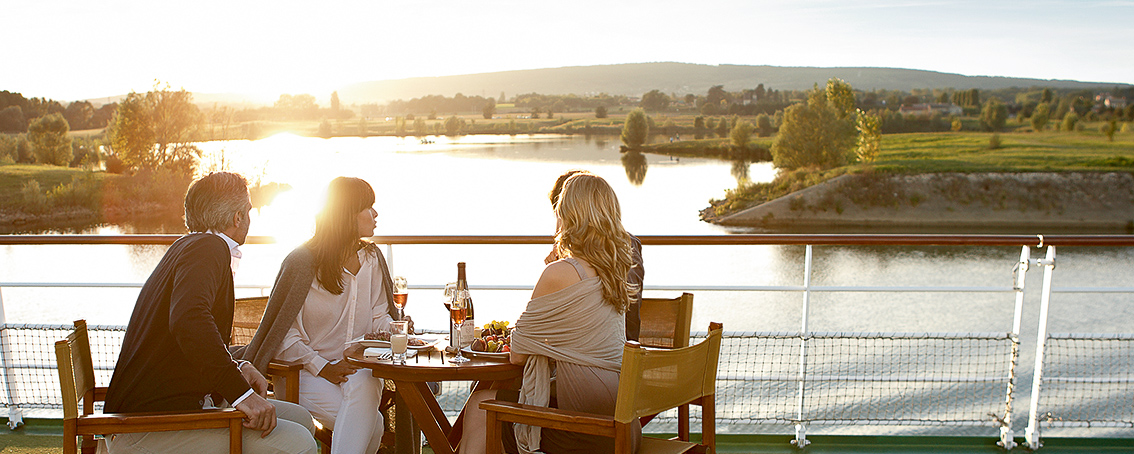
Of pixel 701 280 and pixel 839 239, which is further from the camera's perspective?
pixel 701 280

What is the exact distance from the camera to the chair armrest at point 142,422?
1.42 meters

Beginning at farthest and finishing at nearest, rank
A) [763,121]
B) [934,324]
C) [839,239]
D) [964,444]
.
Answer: [763,121] → [934,324] → [964,444] → [839,239]

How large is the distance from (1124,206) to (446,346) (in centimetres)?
5920

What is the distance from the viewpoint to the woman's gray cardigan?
1.95 metres

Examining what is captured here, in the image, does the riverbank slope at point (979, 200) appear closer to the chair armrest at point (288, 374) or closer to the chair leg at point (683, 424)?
the chair leg at point (683, 424)

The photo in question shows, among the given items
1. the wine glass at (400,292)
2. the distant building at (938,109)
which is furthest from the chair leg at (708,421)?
the distant building at (938,109)

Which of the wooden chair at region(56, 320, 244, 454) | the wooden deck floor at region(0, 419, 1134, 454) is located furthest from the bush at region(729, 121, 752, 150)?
the wooden chair at region(56, 320, 244, 454)

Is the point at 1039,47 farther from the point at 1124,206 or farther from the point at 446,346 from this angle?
the point at 446,346

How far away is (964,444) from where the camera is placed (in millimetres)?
2787

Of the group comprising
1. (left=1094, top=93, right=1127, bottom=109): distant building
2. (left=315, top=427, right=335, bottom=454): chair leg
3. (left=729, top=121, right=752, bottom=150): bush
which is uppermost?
(left=1094, top=93, right=1127, bottom=109): distant building

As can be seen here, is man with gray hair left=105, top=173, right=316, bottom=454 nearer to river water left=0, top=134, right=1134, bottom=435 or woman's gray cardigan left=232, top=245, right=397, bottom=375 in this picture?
woman's gray cardigan left=232, top=245, right=397, bottom=375

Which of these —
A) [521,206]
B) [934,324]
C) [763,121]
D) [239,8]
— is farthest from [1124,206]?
[239,8]

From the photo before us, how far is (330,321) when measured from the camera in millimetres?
2055

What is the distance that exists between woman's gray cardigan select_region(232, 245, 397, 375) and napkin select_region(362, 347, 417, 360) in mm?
225
